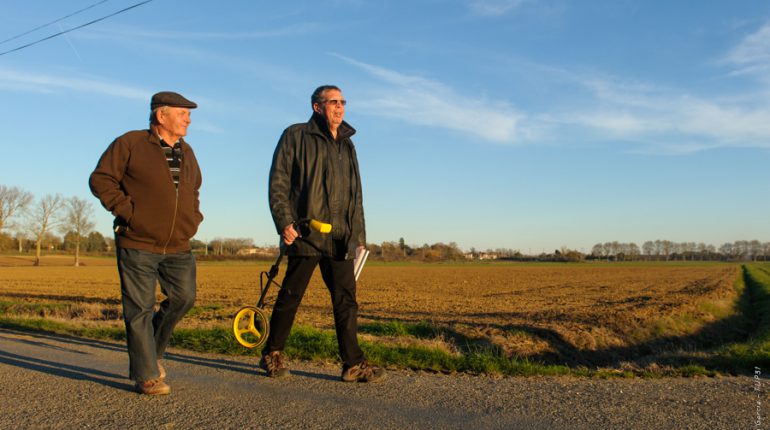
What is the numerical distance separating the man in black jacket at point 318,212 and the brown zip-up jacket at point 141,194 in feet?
2.26

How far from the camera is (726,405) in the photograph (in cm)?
353

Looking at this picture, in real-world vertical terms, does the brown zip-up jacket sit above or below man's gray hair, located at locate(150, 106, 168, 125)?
below

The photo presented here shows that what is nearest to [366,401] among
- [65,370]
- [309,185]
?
[309,185]

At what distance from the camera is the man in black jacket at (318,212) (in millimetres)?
4527

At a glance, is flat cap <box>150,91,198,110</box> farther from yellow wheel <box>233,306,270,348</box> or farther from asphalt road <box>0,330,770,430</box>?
asphalt road <box>0,330,770,430</box>

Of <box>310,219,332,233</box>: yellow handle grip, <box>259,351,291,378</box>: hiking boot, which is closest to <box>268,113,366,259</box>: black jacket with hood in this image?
<box>310,219,332,233</box>: yellow handle grip

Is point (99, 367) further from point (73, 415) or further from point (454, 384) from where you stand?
point (454, 384)

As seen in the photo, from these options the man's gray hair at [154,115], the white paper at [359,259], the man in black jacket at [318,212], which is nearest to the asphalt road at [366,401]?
the man in black jacket at [318,212]

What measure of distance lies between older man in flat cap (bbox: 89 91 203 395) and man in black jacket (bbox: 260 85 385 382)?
0.66 m

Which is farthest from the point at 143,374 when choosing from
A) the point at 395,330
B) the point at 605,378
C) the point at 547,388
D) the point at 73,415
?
the point at 395,330

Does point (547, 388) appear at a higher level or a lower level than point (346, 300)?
lower

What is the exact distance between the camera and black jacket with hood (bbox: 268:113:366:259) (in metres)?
4.53

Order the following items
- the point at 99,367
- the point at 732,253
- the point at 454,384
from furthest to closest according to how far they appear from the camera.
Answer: the point at 732,253 < the point at 99,367 < the point at 454,384

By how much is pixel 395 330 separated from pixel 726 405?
8202 mm
